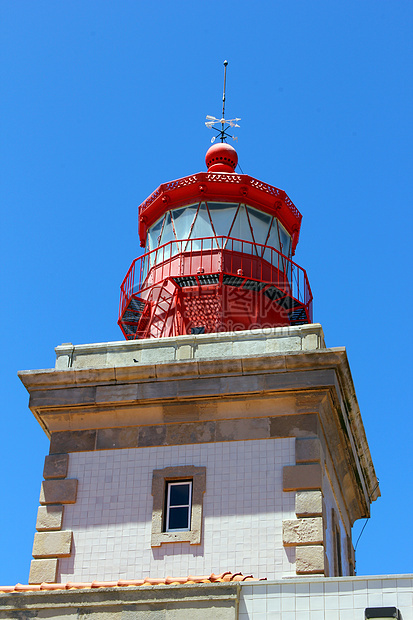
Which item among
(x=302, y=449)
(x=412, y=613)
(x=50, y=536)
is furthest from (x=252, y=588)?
(x=50, y=536)

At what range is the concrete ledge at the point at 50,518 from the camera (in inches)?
642

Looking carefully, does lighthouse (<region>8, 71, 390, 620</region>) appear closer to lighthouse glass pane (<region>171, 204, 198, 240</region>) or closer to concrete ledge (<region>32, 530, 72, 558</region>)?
concrete ledge (<region>32, 530, 72, 558</region>)

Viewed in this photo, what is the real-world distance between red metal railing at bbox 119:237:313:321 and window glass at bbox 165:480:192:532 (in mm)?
4910

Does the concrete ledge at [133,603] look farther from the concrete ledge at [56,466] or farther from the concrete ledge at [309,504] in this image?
the concrete ledge at [56,466]

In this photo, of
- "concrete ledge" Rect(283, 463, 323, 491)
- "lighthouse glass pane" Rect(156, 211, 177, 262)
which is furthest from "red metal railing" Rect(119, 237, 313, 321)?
"concrete ledge" Rect(283, 463, 323, 491)

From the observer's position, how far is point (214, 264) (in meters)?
20.3

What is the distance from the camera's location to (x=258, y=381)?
16547 millimetres

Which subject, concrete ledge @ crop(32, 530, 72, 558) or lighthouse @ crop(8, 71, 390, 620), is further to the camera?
concrete ledge @ crop(32, 530, 72, 558)

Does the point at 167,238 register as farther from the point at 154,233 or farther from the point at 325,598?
the point at 325,598

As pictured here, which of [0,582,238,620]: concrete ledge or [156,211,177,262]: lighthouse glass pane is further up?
[156,211,177,262]: lighthouse glass pane

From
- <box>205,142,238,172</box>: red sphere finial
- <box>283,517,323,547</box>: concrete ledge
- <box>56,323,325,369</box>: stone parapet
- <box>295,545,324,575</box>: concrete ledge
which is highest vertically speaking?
<box>205,142,238,172</box>: red sphere finial

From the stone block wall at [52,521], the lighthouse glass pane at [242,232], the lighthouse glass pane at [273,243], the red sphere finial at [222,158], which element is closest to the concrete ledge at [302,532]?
the stone block wall at [52,521]

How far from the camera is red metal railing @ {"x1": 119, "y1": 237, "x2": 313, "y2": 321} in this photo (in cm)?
2036

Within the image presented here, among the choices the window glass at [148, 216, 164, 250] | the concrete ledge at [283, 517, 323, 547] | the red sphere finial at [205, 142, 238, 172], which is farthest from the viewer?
the red sphere finial at [205, 142, 238, 172]
